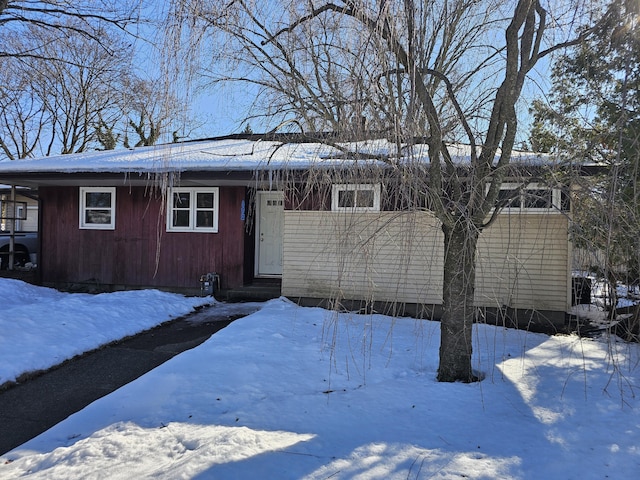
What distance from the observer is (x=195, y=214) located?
420 inches

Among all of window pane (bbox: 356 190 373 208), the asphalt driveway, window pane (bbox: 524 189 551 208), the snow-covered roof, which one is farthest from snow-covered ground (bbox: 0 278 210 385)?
window pane (bbox: 524 189 551 208)

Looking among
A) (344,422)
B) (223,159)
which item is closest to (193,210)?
(223,159)

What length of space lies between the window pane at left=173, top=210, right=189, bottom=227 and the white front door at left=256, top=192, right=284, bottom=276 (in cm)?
177

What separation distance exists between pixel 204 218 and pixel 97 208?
2.81 meters

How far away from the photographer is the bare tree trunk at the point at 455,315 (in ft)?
14.4

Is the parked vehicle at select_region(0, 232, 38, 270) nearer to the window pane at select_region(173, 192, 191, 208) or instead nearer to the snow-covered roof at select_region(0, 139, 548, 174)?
the snow-covered roof at select_region(0, 139, 548, 174)

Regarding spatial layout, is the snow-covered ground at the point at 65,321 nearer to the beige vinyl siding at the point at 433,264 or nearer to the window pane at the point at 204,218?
the window pane at the point at 204,218

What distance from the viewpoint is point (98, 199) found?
11109 mm

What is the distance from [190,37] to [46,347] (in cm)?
449

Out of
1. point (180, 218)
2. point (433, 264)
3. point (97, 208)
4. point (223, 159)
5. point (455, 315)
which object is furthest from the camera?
point (97, 208)

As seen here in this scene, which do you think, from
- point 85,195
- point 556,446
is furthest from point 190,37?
point 85,195

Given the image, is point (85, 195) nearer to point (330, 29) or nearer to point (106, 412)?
point (106, 412)

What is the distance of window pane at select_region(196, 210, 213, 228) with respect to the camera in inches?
418

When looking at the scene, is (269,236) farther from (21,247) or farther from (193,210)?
(21,247)
